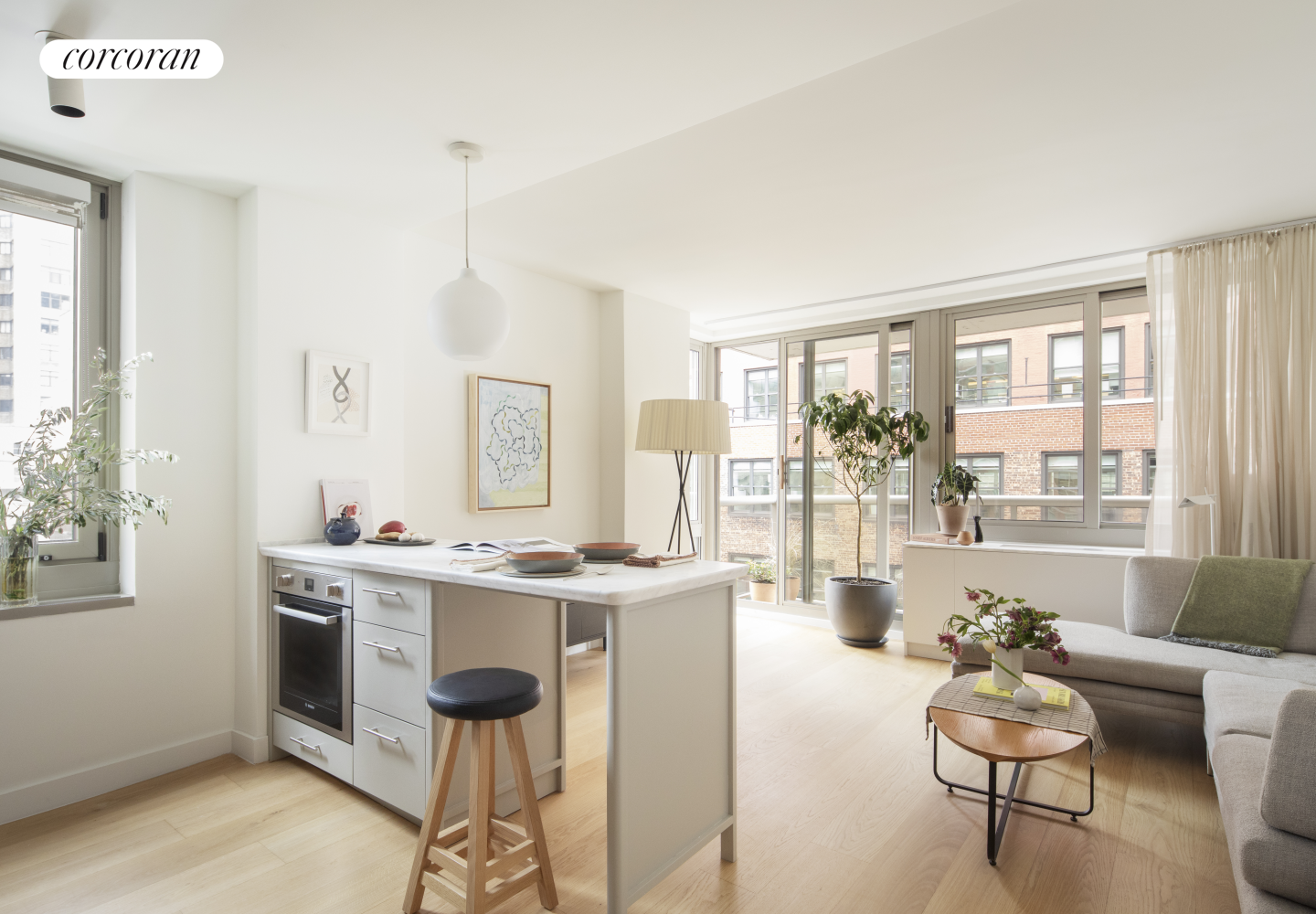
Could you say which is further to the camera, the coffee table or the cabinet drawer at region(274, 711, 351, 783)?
the cabinet drawer at region(274, 711, 351, 783)

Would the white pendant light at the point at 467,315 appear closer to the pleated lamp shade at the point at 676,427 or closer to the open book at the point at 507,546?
the open book at the point at 507,546

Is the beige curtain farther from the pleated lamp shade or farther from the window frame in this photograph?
the window frame

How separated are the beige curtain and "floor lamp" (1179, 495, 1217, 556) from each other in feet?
0.17

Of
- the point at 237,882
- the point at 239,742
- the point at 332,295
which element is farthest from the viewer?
the point at 332,295

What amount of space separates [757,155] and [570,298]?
7.08 ft

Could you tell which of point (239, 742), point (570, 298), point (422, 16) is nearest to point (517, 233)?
point (570, 298)

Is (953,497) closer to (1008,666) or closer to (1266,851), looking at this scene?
(1008,666)

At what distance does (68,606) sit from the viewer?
8.10 feet

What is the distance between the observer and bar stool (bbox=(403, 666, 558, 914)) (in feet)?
5.68

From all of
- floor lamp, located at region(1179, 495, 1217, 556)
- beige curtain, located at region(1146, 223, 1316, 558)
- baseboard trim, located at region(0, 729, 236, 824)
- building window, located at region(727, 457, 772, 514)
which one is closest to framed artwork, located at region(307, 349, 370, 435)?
baseboard trim, located at region(0, 729, 236, 824)

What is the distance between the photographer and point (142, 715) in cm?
264

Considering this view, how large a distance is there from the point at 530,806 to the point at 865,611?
3.32 metres

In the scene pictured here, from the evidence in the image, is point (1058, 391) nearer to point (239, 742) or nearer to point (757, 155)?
point (757, 155)

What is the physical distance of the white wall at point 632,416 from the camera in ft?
15.5
